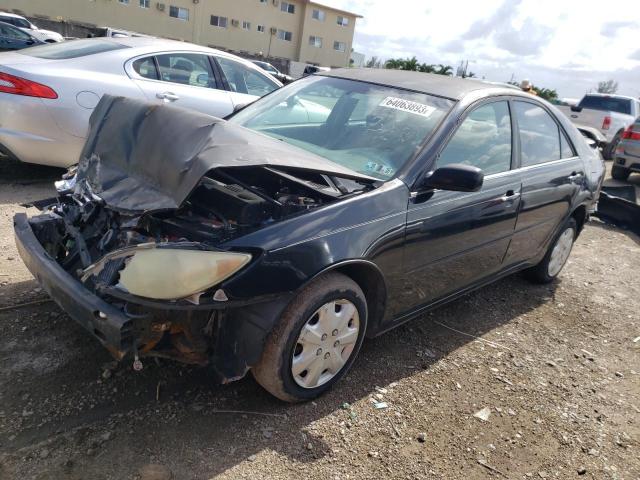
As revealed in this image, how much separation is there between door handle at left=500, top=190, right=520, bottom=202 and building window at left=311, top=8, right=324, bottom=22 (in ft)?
162

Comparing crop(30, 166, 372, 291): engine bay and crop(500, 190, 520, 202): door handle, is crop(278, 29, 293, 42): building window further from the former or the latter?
crop(30, 166, 372, 291): engine bay

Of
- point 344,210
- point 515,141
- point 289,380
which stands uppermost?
point 515,141

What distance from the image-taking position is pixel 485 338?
3.79 meters

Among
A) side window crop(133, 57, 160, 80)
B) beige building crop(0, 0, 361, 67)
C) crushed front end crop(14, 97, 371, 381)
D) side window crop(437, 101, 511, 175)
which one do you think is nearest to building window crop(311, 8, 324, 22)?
beige building crop(0, 0, 361, 67)

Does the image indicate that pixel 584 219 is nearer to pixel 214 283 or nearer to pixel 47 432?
pixel 214 283

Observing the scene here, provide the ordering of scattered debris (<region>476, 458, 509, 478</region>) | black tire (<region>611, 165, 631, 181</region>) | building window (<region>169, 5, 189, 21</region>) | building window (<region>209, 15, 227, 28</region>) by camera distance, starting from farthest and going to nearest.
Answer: building window (<region>209, 15, 227, 28</region>) → building window (<region>169, 5, 189, 21</region>) → black tire (<region>611, 165, 631, 181</region>) → scattered debris (<region>476, 458, 509, 478</region>)

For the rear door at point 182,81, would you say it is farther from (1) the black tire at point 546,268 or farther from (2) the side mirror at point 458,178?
(1) the black tire at point 546,268

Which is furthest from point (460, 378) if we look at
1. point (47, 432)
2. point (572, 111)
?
point (572, 111)

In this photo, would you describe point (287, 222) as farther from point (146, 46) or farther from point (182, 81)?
point (146, 46)

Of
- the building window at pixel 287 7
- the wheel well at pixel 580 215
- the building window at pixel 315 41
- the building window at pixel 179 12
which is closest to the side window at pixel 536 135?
the wheel well at pixel 580 215

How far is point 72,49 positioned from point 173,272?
14.5ft

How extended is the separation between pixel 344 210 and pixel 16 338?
2.01 metres

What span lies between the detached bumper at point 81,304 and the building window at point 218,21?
4377 centimetres

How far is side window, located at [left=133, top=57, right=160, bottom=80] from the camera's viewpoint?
17.8 feet
